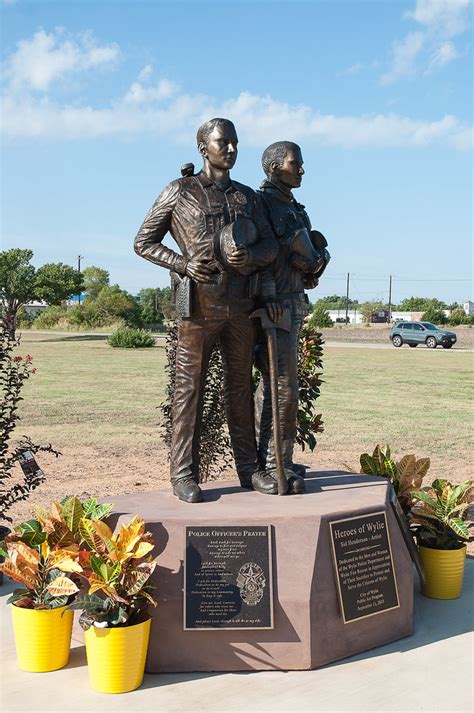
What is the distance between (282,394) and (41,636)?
194 cm

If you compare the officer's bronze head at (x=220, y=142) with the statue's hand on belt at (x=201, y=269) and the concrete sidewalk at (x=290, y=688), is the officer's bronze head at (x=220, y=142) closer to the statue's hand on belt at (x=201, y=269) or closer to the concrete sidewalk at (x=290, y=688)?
the statue's hand on belt at (x=201, y=269)

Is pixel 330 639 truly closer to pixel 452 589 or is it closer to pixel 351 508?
pixel 351 508

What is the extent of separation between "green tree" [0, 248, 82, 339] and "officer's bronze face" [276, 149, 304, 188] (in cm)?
3625

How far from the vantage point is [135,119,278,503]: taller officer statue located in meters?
4.31

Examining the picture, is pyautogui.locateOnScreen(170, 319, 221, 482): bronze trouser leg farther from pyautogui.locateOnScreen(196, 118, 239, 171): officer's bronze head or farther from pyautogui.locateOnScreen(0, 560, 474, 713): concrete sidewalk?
pyautogui.locateOnScreen(0, 560, 474, 713): concrete sidewalk

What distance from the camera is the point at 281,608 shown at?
3791 millimetres

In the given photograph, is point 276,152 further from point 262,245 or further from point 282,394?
point 282,394

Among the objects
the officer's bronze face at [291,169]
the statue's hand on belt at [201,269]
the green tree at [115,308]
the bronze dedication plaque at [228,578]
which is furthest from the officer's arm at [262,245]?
the green tree at [115,308]

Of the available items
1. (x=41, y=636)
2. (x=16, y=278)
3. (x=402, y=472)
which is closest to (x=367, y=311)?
(x=16, y=278)

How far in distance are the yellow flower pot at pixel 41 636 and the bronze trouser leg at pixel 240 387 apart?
1554 mm

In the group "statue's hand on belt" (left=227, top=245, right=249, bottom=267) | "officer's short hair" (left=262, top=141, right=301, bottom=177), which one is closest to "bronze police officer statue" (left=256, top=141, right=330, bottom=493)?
"officer's short hair" (left=262, top=141, right=301, bottom=177)

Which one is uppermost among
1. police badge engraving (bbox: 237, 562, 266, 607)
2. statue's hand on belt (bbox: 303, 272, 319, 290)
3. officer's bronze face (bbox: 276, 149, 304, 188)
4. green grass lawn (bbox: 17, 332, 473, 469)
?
officer's bronze face (bbox: 276, 149, 304, 188)

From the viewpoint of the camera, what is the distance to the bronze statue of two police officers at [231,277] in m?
4.34

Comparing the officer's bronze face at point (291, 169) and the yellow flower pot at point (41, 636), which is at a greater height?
the officer's bronze face at point (291, 169)
